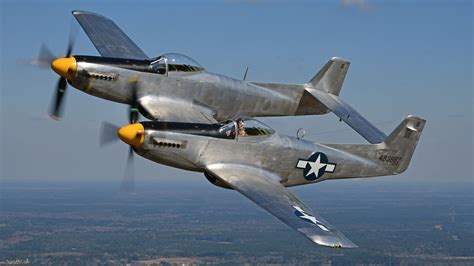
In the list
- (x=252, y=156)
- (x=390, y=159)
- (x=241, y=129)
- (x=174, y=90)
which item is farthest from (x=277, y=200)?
(x=174, y=90)

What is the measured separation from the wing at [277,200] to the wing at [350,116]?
191 inches

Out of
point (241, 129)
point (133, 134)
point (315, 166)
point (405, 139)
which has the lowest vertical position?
point (133, 134)

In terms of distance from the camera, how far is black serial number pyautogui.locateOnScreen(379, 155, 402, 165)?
80.2 ft

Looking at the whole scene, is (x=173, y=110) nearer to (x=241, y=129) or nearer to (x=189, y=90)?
(x=189, y=90)

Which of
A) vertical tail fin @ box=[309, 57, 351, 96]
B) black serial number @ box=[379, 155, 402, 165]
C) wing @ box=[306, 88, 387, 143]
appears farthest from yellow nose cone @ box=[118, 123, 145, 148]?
vertical tail fin @ box=[309, 57, 351, 96]

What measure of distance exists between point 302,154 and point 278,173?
32.8 inches

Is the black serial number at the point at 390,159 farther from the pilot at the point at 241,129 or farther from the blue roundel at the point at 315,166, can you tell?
the pilot at the point at 241,129

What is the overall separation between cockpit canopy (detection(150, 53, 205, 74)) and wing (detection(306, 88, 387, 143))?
518 cm

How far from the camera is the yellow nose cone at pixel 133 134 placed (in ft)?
67.0

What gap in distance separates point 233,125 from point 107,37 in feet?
32.4

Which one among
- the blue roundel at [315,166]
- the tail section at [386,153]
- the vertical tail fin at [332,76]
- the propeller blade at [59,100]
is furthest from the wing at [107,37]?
the tail section at [386,153]

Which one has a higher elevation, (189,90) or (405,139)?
(189,90)

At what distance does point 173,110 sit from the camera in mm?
25250

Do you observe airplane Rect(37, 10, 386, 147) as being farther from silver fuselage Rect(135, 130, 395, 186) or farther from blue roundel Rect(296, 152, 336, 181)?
blue roundel Rect(296, 152, 336, 181)
